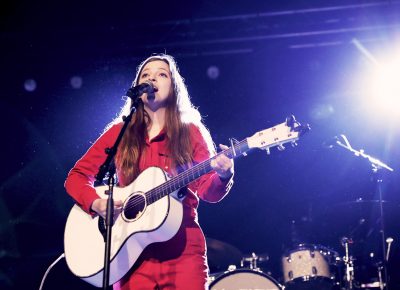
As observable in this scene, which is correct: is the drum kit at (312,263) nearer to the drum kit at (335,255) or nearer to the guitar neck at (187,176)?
the drum kit at (335,255)

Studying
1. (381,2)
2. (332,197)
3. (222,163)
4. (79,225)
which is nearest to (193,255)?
(222,163)

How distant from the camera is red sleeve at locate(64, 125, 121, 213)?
3.44 m

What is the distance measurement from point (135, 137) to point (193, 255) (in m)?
0.96

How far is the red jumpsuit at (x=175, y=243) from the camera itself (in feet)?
9.53

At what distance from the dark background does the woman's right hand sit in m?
3.49

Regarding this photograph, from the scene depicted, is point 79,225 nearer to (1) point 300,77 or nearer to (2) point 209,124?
(2) point 209,124

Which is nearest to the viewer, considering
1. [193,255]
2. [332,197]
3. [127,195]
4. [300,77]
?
[193,255]

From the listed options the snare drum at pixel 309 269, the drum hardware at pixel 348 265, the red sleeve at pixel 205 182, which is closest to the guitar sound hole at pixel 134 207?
the red sleeve at pixel 205 182

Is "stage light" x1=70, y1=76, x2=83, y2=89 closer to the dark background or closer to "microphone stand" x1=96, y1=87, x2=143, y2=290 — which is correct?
the dark background

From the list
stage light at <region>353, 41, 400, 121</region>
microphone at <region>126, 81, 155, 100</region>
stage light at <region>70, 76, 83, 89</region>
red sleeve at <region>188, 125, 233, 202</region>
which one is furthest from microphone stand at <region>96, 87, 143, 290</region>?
stage light at <region>353, 41, 400, 121</region>

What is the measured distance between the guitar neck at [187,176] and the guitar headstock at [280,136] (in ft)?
0.25

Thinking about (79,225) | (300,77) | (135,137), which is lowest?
(79,225)

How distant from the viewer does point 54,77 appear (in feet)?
23.7

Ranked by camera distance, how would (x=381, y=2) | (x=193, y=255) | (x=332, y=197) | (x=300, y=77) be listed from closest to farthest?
1. (x=193, y=255)
2. (x=381, y=2)
3. (x=332, y=197)
4. (x=300, y=77)
